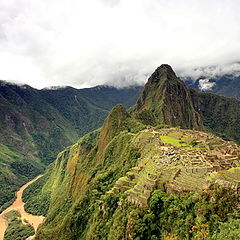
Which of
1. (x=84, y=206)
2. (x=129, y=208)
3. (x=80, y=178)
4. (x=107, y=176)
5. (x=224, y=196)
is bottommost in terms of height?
(x=80, y=178)

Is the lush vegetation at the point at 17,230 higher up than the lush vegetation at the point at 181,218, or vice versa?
the lush vegetation at the point at 181,218

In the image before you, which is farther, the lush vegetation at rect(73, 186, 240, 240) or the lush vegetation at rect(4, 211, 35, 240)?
the lush vegetation at rect(4, 211, 35, 240)

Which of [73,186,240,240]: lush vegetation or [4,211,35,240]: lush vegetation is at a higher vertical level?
[73,186,240,240]: lush vegetation

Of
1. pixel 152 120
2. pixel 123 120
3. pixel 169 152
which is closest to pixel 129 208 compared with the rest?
pixel 169 152

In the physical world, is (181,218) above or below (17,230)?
above

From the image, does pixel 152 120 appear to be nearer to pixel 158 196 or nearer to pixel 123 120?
pixel 123 120

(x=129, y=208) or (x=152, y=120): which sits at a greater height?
(x=129, y=208)

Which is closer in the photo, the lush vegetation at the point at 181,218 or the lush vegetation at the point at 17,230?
the lush vegetation at the point at 181,218

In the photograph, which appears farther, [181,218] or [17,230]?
[17,230]
